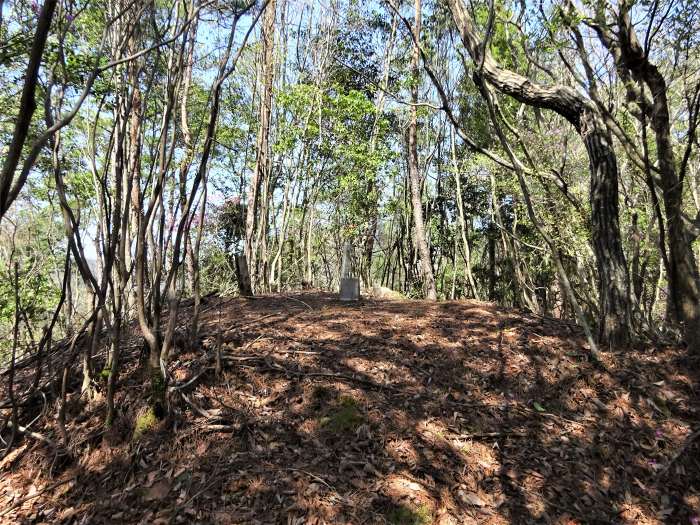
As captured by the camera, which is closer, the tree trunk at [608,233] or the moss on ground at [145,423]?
the moss on ground at [145,423]

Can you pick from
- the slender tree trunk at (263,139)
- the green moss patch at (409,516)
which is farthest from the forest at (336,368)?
the slender tree trunk at (263,139)

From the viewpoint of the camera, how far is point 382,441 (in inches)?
122

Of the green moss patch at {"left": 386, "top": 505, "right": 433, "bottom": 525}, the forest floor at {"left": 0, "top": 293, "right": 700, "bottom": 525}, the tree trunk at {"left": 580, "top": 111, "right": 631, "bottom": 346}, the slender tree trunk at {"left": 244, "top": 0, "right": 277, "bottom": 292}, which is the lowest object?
the green moss patch at {"left": 386, "top": 505, "right": 433, "bottom": 525}

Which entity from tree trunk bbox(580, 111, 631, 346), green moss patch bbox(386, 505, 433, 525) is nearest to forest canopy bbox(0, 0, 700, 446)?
tree trunk bbox(580, 111, 631, 346)

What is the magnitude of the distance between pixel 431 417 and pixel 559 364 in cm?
156

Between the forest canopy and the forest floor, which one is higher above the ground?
the forest canopy

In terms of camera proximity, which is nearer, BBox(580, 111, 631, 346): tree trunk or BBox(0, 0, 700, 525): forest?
BBox(0, 0, 700, 525): forest

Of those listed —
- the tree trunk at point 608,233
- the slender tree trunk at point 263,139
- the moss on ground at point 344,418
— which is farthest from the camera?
the slender tree trunk at point 263,139

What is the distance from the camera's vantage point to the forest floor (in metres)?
2.62

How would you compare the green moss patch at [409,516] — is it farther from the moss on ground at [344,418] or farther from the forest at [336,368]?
the moss on ground at [344,418]

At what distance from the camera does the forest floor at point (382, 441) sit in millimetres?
2615

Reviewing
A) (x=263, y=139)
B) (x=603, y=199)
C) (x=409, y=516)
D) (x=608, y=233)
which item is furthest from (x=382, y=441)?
(x=263, y=139)

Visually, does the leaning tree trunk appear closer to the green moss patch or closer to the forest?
the forest

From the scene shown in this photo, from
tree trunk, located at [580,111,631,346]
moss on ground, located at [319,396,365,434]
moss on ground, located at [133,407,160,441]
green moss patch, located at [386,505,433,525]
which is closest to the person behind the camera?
green moss patch, located at [386,505,433,525]
